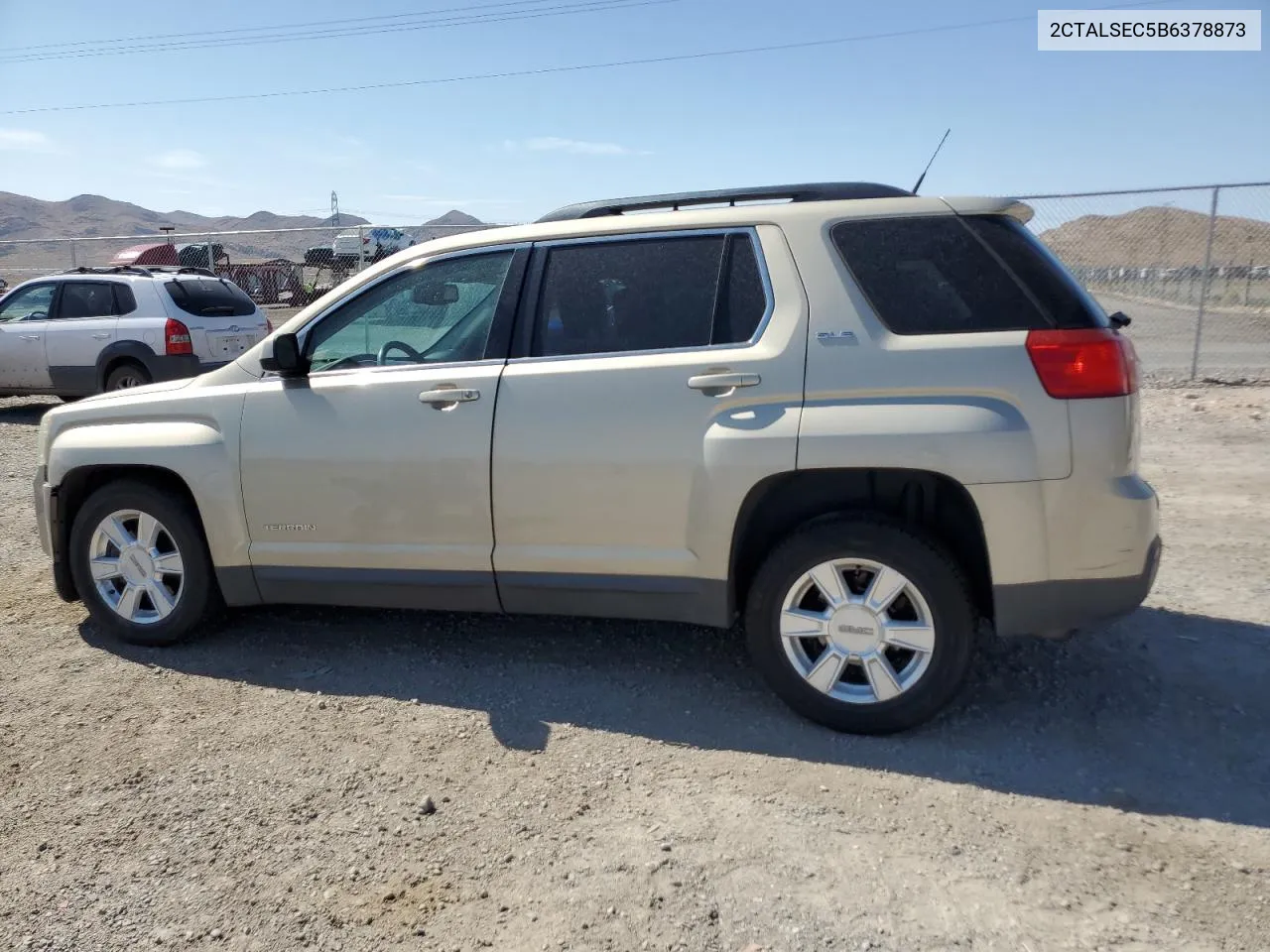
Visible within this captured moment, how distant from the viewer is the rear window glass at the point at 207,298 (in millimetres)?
11289

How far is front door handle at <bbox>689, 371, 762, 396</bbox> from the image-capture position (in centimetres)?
371

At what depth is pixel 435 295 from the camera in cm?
444

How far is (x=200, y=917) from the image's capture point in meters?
2.79

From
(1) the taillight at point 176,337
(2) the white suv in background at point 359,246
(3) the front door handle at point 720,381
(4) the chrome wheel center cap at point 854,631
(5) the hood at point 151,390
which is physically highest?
(2) the white suv in background at point 359,246

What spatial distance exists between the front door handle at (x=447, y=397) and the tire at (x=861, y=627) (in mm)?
1355

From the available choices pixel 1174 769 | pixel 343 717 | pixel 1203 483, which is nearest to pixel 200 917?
pixel 343 717

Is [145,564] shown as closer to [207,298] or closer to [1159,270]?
[207,298]

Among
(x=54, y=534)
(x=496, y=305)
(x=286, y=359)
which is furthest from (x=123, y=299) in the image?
(x=496, y=305)

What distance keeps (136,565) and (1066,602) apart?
398 centimetres

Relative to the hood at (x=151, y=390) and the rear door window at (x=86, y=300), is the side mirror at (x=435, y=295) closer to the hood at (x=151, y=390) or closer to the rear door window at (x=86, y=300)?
the hood at (x=151, y=390)

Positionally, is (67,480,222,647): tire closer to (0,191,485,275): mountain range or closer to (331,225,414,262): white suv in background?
(331,225,414,262): white suv in background

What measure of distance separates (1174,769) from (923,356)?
1667mm

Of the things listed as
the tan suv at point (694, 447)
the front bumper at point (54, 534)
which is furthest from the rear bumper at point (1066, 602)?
the front bumper at point (54, 534)

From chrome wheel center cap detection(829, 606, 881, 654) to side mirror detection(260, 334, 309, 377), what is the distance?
8.12 feet
